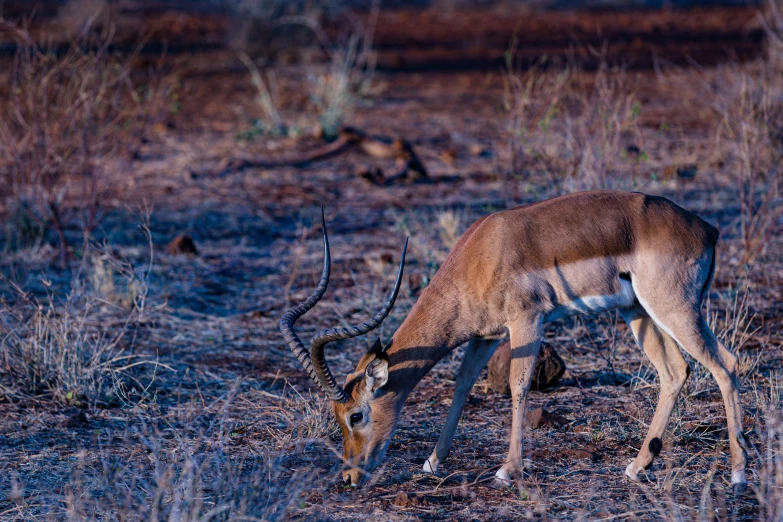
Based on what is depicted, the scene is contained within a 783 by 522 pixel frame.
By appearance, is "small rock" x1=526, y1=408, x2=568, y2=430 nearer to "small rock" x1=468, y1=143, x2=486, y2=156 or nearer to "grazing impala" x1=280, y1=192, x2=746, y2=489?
"grazing impala" x1=280, y1=192, x2=746, y2=489

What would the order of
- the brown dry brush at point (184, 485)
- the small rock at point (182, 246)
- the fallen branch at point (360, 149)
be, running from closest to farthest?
the brown dry brush at point (184, 485) < the small rock at point (182, 246) < the fallen branch at point (360, 149)

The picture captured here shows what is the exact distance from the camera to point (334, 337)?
4.69 m

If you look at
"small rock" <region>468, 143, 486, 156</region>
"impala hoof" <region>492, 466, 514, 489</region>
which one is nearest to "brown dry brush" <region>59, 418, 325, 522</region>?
"impala hoof" <region>492, 466, 514, 489</region>

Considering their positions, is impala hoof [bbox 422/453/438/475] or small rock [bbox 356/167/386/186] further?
small rock [bbox 356/167/386/186]

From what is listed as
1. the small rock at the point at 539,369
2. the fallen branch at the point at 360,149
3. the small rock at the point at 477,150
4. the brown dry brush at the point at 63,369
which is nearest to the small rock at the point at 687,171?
the small rock at the point at 477,150

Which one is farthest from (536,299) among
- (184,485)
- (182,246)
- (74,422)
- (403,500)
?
(182,246)

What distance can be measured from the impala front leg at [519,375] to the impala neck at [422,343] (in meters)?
0.27

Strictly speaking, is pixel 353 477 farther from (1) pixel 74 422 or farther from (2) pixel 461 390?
(1) pixel 74 422

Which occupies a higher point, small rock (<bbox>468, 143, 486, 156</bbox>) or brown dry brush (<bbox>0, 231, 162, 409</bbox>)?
small rock (<bbox>468, 143, 486, 156</bbox>)

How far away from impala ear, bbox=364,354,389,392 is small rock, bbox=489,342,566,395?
1.60 m

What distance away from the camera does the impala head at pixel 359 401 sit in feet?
16.0

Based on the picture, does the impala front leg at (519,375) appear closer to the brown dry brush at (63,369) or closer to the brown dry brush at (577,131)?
the brown dry brush at (63,369)

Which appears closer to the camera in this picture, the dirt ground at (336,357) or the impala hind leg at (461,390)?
the dirt ground at (336,357)

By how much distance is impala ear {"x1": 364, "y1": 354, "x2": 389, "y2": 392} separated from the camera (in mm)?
4906
